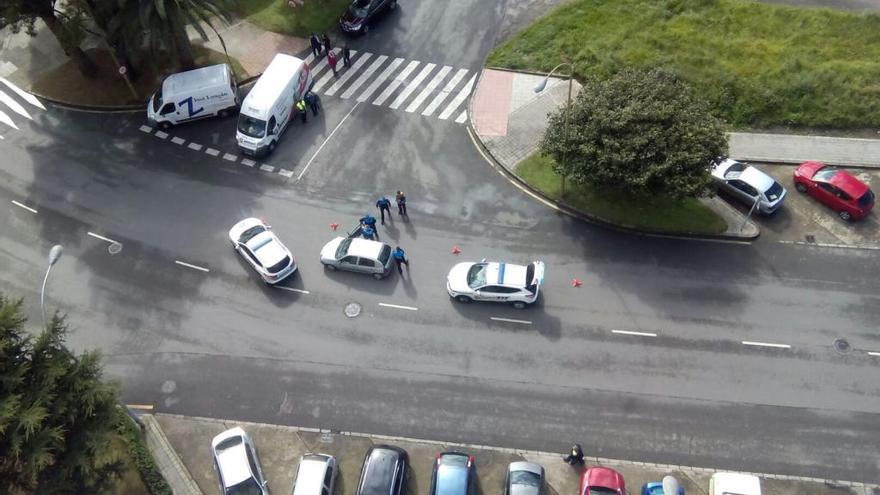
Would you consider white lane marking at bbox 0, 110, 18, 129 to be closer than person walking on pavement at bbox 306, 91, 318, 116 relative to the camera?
No

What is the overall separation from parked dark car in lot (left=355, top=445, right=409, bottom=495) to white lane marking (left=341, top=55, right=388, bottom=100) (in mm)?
22845

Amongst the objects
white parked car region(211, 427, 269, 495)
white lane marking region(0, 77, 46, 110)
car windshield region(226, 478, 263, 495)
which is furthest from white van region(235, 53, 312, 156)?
car windshield region(226, 478, 263, 495)

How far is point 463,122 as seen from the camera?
124ft

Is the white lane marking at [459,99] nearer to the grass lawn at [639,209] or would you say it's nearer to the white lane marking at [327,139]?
the white lane marking at [327,139]

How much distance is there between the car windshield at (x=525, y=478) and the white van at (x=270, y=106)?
2275cm

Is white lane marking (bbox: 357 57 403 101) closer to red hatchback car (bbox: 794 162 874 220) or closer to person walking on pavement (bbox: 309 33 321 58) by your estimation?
person walking on pavement (bbox: 309 33 321 58)

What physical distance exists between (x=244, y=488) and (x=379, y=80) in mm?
25907

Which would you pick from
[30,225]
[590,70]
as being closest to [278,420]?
[30,225]

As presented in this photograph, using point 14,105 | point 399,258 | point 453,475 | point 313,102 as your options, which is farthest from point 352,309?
point 14,105

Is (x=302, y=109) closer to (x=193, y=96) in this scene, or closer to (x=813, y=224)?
(x=193, y=96)

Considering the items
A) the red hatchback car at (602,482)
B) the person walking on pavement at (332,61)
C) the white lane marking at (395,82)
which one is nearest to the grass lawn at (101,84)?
the person walking on pavement at (332,61)

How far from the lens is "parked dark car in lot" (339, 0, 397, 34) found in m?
41.6

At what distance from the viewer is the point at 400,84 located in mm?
39781

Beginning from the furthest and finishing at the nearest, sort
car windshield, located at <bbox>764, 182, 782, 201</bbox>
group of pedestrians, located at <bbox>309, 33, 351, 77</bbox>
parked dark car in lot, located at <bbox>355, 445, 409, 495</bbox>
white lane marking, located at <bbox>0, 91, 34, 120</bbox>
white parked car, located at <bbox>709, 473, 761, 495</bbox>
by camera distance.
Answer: group of pedestrians, located at <bbox>309, 33, 351, 77</bbox> → white lane marking, located at <bbox>0, 91, 34, 120</bbox> → car windshield, located at <bbox>764, 182, 782, 201</bbox> → parked dark car in lot, located at <bbox>355, 445, 409, 495</bbox> → white parked car, located at <bbox>709, 473, 761, 495</bbox>
